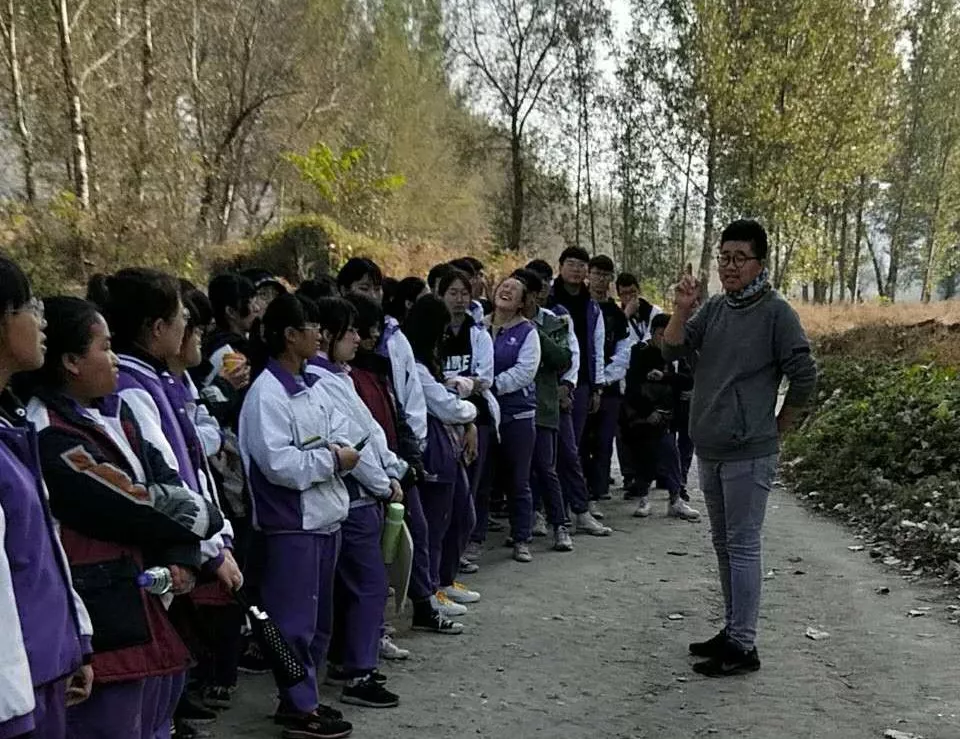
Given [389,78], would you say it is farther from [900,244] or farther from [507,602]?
[507,602]

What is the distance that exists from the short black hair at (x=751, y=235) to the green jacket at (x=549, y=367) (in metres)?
2.49

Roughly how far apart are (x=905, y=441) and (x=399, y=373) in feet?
19.7

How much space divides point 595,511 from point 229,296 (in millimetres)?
4586

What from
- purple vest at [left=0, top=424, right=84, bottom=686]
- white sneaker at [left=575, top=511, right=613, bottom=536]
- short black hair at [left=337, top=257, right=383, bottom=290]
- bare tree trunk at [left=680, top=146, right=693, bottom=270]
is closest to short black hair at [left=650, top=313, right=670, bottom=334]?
white sneaker at [left=575, top=511, right=613, bottom=536]

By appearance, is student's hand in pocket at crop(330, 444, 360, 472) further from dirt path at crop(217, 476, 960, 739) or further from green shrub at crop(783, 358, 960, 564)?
green shrub at crop(783, 358, 960, 564)

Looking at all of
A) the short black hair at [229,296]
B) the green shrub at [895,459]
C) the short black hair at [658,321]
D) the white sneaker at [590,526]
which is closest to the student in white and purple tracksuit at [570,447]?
the white sneaker at [590,526]

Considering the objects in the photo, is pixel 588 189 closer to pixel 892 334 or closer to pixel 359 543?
pixel 892 334

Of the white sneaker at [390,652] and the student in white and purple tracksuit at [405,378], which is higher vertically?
the student in white and purple tracksuit at [405,378]

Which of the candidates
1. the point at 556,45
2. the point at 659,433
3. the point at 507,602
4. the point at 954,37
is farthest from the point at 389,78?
the point at 507,602

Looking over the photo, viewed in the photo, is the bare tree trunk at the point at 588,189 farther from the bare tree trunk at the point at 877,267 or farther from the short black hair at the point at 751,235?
the short black hair at the point at 751,235

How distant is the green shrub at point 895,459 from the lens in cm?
748

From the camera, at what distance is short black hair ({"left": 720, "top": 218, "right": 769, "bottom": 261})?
15.7 feet

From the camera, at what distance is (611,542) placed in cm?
761

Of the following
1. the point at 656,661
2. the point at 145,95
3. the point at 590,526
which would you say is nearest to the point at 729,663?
the point at 656,661
